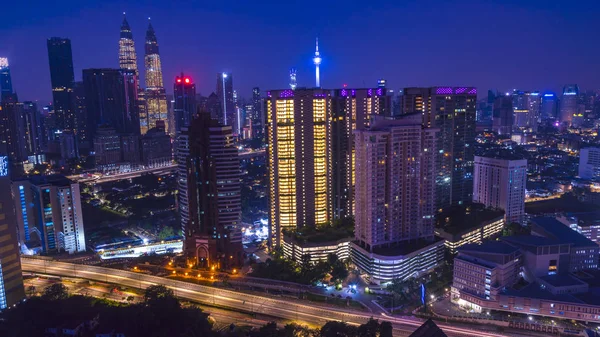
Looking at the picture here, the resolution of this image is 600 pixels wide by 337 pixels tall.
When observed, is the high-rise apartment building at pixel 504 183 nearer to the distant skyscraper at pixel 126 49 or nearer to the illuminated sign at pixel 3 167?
the illuminated sign at pixel 3 167

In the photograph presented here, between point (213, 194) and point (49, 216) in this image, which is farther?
point (49, 216)

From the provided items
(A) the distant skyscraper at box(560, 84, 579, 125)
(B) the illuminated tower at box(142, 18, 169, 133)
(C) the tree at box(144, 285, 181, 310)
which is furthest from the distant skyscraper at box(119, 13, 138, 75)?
(A) the distant skyscraper at box(560, 84, 579, 125)

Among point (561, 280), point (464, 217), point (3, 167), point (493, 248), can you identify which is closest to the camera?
point (3, 167)

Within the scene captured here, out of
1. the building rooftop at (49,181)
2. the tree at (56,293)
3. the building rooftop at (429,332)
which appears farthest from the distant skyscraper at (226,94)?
the building rooftop at (429,332)

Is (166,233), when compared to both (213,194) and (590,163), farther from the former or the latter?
(590,163)

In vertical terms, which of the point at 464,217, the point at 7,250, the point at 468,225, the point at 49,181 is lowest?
the point at 468,225

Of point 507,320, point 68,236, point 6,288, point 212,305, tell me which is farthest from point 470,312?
point 68,236

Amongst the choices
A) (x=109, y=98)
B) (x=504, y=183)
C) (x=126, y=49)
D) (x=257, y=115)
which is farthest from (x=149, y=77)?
(x=504, y=183)
